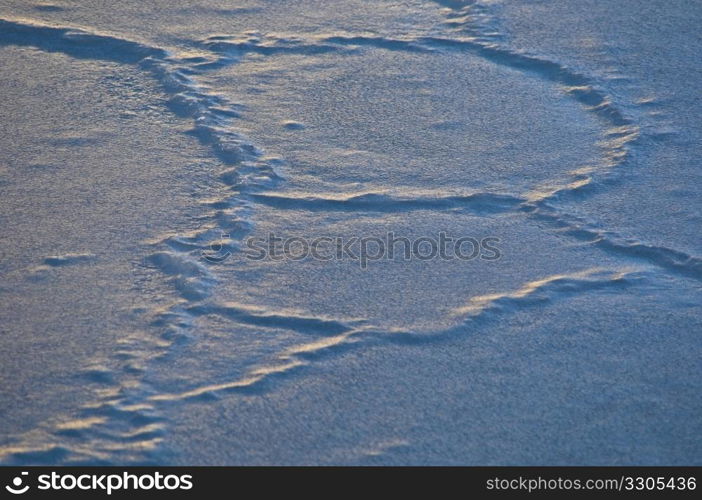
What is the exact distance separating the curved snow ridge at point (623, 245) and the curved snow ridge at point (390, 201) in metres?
0.08

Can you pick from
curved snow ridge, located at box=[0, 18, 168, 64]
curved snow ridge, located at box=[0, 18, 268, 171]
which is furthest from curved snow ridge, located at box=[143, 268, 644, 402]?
curved snow ridge, located at box=[0, 18, 168, 64]

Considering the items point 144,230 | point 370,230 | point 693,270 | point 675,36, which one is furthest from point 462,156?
point 675,36

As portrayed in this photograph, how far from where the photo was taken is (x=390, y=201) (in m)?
1.99

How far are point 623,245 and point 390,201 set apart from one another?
48 centimetres

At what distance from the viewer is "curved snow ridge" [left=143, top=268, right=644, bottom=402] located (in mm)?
1498

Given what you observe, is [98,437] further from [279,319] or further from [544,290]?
[544,290]

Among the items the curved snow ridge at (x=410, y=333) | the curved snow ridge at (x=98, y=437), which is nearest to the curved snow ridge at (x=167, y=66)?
the curved snow ridge at (x=410, y=333)

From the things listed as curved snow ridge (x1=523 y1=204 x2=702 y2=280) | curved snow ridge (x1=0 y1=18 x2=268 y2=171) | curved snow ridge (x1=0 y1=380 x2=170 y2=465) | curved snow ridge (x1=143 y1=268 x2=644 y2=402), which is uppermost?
curved snow ridge (x1=0 y1=18 x2=268 y2=171)

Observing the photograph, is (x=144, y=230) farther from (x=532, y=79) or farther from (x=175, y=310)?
(x=532, y=79)

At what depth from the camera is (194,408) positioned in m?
1.45

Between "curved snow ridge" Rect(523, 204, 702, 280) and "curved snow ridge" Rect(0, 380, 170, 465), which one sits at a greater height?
"curved snow ridge" Rect(523, 204, 702, 280)

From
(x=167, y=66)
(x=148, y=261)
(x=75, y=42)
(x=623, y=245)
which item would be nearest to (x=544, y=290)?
(x=623, y=245)

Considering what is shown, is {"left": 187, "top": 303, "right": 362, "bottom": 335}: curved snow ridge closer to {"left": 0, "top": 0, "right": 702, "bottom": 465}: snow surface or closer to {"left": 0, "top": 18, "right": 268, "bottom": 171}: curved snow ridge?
{"left": 0, "top": 0, "right": 702, "bottom": 465}: snow surface

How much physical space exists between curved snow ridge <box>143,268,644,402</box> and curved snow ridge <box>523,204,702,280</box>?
0.22 ft
